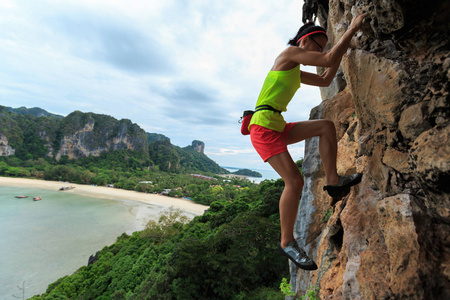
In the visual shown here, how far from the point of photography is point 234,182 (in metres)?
69.2

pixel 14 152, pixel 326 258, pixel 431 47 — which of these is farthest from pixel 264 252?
pixel 14 152

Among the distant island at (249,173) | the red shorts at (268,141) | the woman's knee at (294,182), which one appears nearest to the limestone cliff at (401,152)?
the woman's knee at (294,182)

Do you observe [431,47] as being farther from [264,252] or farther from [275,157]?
[264,252]

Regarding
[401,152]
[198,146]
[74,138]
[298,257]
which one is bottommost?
[298,257]

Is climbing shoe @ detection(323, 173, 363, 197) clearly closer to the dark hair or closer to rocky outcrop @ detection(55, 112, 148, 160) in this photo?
the dark hair

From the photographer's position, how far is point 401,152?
6.00ft

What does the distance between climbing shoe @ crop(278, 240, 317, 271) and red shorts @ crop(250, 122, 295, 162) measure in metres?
0.94

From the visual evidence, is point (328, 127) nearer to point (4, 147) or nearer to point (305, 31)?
point (305, 31)

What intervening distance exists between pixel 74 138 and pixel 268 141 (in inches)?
3735

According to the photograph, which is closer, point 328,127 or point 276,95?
point 276,95

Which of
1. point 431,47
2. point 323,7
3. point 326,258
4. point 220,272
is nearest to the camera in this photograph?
point 431,47

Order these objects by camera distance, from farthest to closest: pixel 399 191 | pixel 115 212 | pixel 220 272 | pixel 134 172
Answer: pixel 134 172 < pixel 115 212 < pixel 220 272 < pixel 399 191

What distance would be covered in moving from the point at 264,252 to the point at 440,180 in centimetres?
1272

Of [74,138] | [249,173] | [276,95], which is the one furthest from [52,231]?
[249,173]
